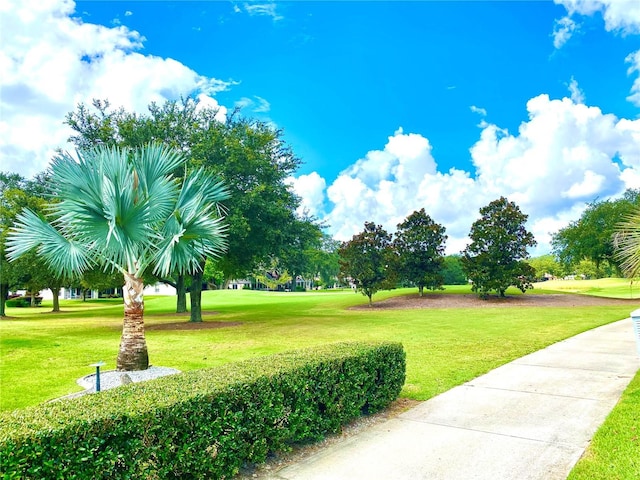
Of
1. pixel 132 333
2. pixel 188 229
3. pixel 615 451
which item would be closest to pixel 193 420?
pixel 615 451

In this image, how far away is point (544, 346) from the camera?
1086 centimetres

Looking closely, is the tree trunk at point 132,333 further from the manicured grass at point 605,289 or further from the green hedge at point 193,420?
the manicured grass at point 605,289

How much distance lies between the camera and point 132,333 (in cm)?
875

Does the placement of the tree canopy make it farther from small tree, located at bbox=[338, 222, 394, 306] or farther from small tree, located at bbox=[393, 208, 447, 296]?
small tree, located at bbox=[393, 208, 447, 296]

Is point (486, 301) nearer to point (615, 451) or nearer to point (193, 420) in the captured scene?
point (615, 451)

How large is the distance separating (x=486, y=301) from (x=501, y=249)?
11.7 ft

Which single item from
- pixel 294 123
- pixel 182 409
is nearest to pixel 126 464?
pixel 182 409

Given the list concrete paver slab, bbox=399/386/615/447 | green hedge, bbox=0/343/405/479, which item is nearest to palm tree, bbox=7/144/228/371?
green hedge, bbox=0/343/405/479

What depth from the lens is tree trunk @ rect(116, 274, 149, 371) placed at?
8680mm

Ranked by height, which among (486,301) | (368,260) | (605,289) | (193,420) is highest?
(368,260)

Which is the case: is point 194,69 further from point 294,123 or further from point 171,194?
point 171,194

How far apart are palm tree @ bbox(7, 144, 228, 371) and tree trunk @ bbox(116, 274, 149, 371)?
0.02 metres

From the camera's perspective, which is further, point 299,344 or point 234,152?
point 234,152

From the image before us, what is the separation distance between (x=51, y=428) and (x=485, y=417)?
187 inches
